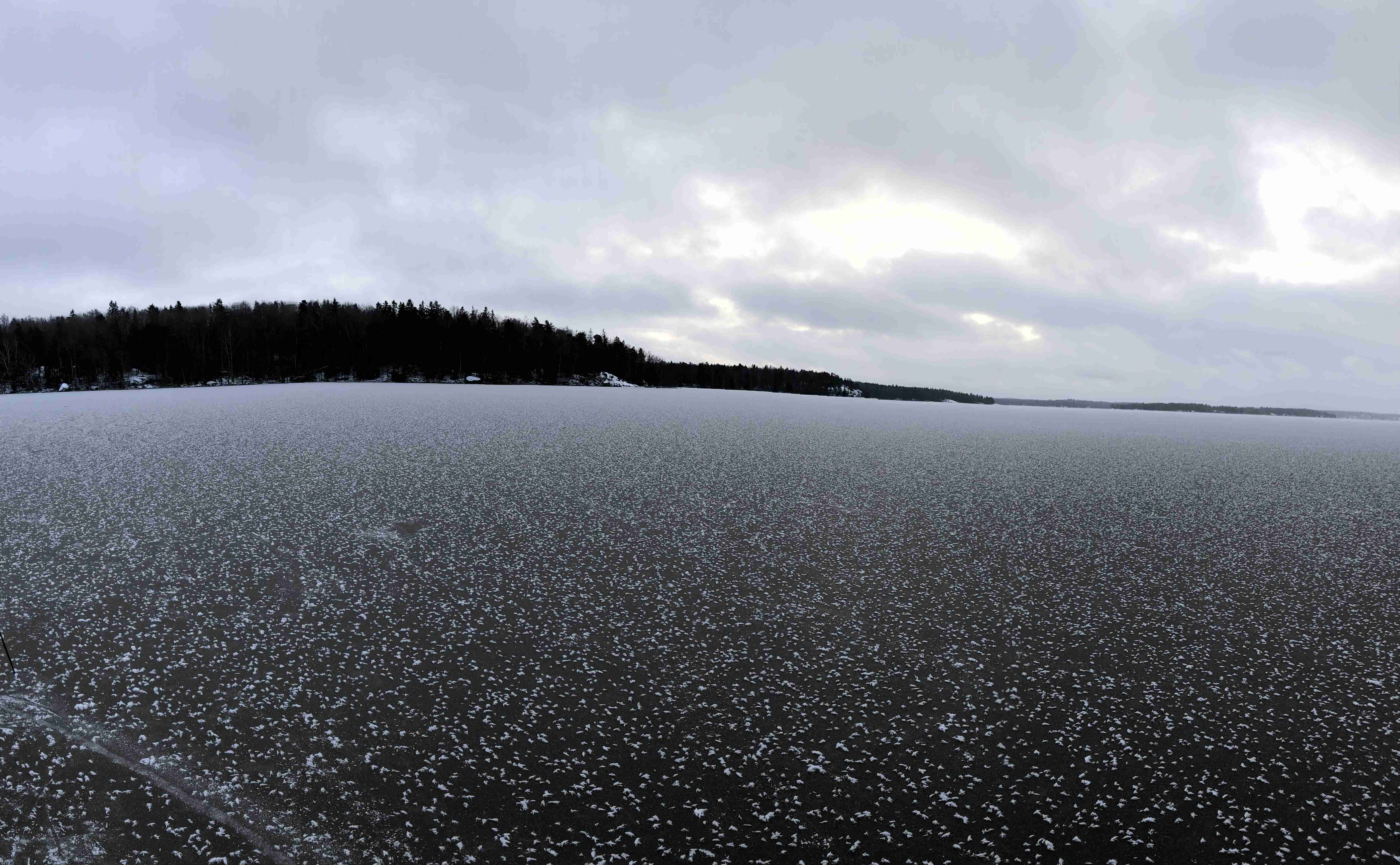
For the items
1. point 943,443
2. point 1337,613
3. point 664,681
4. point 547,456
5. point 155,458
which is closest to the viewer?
point 664,681

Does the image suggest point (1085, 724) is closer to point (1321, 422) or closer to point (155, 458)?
point (155, 458)

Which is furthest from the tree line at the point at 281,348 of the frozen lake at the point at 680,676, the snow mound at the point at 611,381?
the frozen lake at the point at 680,676

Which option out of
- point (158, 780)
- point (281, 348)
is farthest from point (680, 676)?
point (281, 348)

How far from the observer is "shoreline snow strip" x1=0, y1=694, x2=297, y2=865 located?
4398 mm

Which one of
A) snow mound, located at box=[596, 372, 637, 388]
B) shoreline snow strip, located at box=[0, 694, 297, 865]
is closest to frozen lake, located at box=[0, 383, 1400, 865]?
shoreline snow strip, located at box=[0, 694, 297, 865]

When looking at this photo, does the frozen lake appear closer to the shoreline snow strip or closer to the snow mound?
the shoreline snow strip

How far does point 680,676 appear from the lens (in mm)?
6848

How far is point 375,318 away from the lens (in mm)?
115812

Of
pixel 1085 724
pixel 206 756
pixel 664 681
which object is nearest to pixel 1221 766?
pixel 1085 724

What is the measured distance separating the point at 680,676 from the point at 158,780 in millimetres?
4320

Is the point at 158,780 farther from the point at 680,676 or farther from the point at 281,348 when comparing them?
the point at 281,348

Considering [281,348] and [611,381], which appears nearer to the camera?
[281,348]

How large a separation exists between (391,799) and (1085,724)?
19.5 ft

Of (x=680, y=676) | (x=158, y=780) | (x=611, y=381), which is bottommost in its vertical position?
(x=158, y=780)
